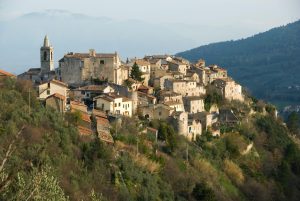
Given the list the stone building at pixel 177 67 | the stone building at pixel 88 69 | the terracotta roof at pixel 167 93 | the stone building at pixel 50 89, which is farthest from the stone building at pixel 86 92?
the stone building at pixel 177 67

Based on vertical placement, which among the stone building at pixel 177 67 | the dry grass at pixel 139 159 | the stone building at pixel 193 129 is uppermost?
the stone building at pixel 177 67

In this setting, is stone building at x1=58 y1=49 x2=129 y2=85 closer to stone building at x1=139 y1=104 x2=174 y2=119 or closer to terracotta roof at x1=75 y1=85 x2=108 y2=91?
terracotta roof at x1=75 y1=85 x2=108 y2=91

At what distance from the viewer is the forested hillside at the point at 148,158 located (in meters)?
23.4

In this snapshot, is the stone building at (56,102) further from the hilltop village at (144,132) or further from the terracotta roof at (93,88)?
the terracotta roof at (93,88)

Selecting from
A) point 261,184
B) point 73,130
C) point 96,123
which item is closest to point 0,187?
point 73,130

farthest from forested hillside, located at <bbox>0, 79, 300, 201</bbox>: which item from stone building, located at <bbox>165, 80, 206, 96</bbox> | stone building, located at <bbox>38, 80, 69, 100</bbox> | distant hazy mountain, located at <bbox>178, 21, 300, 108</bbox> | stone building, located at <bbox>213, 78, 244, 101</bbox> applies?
distant hazy mountain, located at <bbox>178, 21, 300, 108</bbox>

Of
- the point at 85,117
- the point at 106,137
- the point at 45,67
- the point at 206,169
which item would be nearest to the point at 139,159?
the point at 106,137

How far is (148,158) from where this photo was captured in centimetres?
2891

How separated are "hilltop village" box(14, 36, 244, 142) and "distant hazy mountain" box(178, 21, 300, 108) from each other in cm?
5321

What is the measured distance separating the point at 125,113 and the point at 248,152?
9.28m

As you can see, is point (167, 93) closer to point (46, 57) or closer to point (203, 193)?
point (46, 57)

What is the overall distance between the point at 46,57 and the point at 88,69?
3507 millimetres

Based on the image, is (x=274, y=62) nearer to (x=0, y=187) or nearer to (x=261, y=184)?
(x=261, y=184)

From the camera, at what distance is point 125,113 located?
1281 inches
